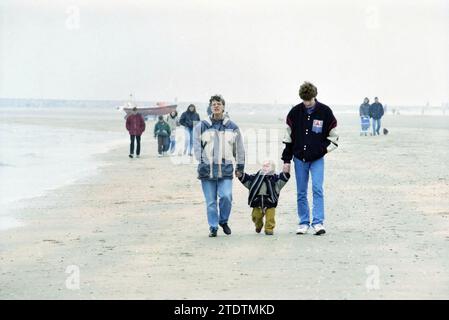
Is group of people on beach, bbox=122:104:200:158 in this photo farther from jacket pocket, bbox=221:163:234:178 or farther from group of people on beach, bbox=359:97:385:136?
jacket pocket, bbox=221:163:234:178

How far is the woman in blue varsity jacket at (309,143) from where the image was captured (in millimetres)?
11734

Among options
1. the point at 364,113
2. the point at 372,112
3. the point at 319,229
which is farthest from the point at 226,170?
the point at 364,113

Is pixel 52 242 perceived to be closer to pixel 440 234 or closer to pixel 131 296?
pixel 131 296

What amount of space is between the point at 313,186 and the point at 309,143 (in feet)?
1.84

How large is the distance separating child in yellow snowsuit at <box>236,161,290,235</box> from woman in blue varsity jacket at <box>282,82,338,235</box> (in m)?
0.20

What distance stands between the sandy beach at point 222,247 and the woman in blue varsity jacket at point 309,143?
0.36 meters

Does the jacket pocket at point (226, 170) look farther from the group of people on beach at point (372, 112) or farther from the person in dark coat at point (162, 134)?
the group of people on beach at point (372, 112)

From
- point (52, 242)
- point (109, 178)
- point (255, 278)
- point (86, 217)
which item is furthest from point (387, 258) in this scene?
point (109, 178)

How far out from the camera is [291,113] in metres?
11.9

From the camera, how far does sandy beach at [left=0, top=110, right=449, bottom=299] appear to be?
8.65 meters

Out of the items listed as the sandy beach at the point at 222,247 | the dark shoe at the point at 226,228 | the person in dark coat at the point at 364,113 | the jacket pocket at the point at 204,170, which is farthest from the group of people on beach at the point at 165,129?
the jacket pocket at the point at 204,170

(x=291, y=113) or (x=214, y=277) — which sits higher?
(x=291, y=113)

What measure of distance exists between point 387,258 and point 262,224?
2.29 m

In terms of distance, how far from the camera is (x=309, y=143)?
11750 millimetres
